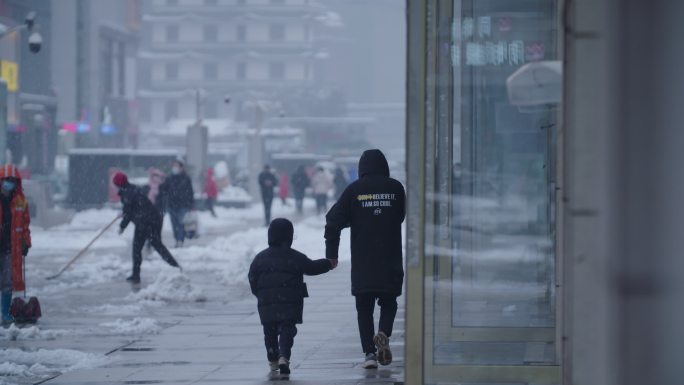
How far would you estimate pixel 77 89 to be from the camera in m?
75.5

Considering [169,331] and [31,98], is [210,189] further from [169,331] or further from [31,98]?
[31,98]

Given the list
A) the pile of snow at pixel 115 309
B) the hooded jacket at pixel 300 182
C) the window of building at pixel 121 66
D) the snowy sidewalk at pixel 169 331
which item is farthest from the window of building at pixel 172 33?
the pile of snow at pixel 115 309

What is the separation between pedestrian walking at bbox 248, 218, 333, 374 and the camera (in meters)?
9.08

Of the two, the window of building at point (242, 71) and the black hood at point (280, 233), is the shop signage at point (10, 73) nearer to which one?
the black hood at point (280, 233)

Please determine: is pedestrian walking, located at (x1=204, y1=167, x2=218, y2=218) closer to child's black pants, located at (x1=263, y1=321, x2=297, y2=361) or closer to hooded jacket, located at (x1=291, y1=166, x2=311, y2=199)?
hooded jacket, located at (x1=291, y1=166, x2=311, y2=199)

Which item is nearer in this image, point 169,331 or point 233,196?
point 169,331

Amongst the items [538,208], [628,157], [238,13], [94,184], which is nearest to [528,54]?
[538,208]

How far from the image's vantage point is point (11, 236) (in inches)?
510

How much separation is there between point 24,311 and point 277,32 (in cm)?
10440

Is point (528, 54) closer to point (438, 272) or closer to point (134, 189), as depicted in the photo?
point (438, 272)

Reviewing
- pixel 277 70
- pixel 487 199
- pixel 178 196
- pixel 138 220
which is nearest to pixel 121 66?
pixel 277 70

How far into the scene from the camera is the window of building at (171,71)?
114 m

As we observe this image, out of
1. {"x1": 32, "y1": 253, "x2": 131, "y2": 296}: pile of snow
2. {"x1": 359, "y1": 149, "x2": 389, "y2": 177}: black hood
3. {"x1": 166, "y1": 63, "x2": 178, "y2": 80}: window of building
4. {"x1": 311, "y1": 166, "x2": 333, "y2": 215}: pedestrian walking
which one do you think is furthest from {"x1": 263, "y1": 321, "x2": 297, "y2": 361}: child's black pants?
{"x1": 166, "y1": 63, "x2": 178, "y2": 80}: window of building

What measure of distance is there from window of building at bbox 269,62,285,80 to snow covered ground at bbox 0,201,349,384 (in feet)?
277
